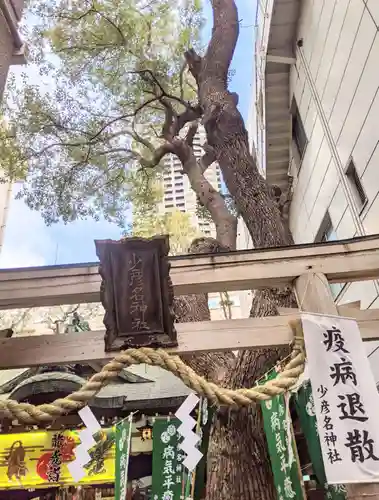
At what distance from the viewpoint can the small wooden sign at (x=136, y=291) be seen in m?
3.56

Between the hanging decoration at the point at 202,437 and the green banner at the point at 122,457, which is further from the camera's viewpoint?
the green banner at the point at 122,457

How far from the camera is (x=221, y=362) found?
5.54 meters

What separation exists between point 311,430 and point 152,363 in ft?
9.03

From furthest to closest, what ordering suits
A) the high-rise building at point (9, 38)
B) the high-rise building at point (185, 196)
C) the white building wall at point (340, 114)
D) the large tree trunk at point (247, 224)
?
1. the high-rise building at point (185, 196)
2. the high-rise building at point (9, 38)
3. the white building wall at point (340, 114)
4. the large tree trunk at point (247, 224)

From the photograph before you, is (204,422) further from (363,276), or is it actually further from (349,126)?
(349,126)

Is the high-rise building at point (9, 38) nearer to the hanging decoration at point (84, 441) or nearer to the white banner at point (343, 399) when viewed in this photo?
the hanging decoration at point (84, 441)

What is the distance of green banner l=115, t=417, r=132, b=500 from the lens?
5840 millimetres

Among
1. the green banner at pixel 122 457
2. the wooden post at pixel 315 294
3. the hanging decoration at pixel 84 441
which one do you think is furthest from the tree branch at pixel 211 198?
the hanging decoration at pixel 84 441

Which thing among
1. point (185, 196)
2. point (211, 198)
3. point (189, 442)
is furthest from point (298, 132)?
point (185, 196)

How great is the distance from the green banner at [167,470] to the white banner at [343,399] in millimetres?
3193

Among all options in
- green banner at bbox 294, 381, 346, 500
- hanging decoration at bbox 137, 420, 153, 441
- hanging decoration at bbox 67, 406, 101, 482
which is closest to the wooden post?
green banner at bbox 294, 381, 346, 500

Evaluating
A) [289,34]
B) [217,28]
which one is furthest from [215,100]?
[289,34]

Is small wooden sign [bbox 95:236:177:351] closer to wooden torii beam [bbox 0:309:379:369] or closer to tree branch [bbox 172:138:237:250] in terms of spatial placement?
wooden torii beam [bbox 0:309:379:369]

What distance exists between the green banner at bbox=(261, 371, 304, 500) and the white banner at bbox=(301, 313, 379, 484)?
3.64 feet
